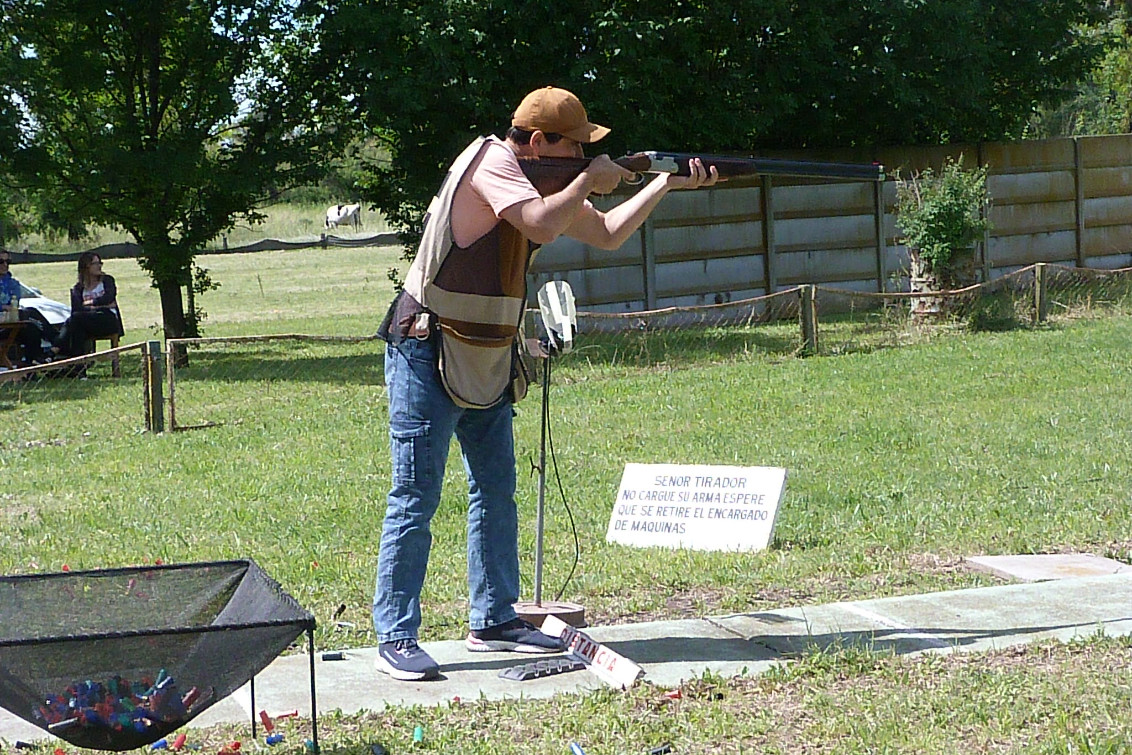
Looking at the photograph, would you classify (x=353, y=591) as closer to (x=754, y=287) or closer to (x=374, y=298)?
(x=754, y=287)

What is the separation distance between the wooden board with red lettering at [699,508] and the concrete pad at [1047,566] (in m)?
1.07

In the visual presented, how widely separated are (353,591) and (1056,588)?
318cm

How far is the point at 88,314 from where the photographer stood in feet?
56.2

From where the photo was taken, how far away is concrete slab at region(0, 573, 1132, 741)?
4711 millimetres

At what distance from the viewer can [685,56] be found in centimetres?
1797

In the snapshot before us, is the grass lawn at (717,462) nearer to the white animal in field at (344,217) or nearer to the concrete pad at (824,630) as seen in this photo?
the concrete pad at (824,630)

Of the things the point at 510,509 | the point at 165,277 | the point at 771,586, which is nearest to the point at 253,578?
the point at 510,509

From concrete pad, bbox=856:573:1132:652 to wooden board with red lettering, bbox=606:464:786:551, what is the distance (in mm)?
1230

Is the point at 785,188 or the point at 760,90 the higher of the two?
the point at 760,90

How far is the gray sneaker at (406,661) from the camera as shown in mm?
4855

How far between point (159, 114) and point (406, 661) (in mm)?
14301

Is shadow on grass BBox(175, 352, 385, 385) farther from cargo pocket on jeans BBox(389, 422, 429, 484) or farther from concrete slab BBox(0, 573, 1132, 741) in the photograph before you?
cargo pocket on jeans BBox(389, 422, 429, 484)

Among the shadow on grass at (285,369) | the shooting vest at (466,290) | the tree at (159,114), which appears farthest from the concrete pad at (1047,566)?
the tree at (159,114)

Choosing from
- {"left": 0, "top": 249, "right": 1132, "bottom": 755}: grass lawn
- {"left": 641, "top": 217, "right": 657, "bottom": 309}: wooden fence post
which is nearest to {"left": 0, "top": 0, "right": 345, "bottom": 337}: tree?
{"left": 0, "top": 249, "right": 1132, "bottom": 755}: grass lawn
